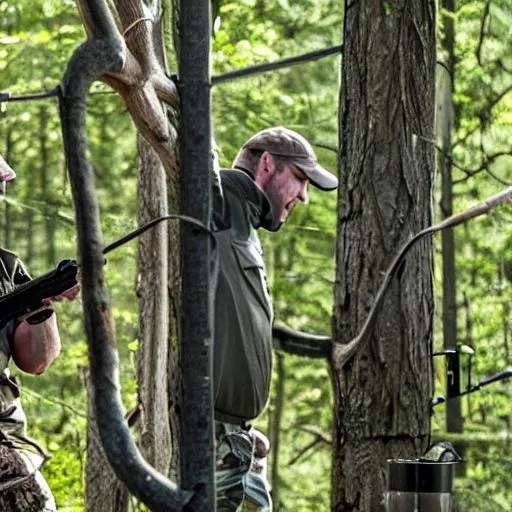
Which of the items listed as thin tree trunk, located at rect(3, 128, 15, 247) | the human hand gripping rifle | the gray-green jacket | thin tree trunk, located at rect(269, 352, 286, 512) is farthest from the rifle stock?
thin tree trunk, located at rect(3, 128, 15, 247)

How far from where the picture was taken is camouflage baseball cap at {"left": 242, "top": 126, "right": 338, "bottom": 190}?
5.66 m

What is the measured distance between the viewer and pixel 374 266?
600cm

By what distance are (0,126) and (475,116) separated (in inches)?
183

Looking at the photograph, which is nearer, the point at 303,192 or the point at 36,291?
the point at 36,291

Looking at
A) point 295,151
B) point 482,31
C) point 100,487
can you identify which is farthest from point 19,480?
point 482,31

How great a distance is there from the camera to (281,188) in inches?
223

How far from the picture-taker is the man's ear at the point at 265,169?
223 inches

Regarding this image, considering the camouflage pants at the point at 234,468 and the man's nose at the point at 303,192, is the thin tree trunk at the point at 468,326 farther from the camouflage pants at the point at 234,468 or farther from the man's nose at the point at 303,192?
the camouflage pants at the point at 234,468

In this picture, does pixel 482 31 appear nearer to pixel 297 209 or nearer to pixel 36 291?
pixel 297 209

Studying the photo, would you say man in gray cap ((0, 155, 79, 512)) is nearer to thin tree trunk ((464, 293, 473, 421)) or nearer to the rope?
the rope

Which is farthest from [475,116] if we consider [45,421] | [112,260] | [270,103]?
[45,421]

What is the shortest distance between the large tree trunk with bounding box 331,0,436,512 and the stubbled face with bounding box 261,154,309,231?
1.47ft

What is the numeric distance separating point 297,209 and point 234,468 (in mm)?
9520

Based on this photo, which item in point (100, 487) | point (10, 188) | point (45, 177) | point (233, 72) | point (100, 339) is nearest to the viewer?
point (100, 339)
